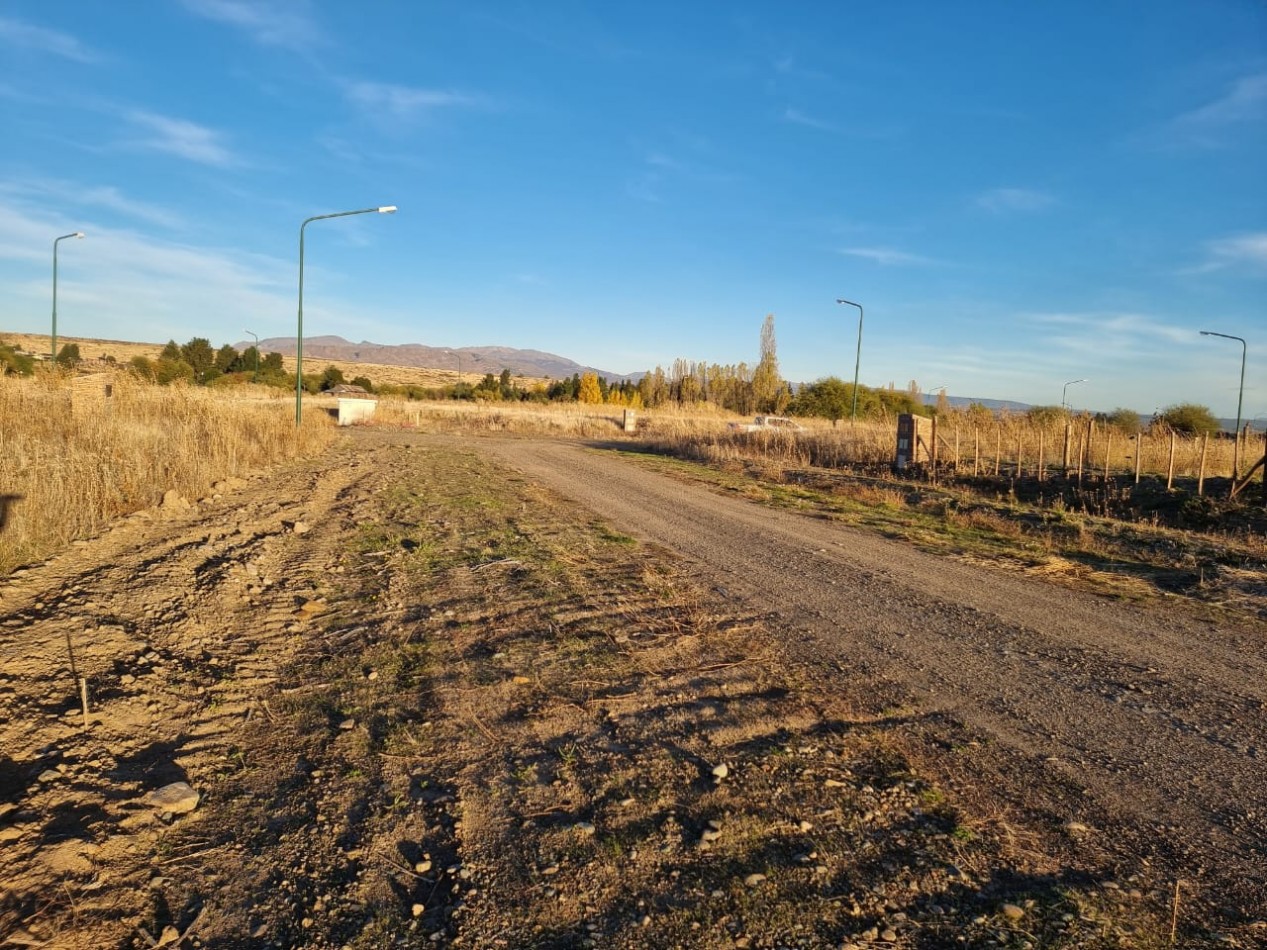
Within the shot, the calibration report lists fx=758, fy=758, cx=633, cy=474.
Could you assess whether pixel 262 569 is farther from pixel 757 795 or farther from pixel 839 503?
pixel 839 503

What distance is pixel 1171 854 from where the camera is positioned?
3.29m

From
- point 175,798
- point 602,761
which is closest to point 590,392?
point 602,761

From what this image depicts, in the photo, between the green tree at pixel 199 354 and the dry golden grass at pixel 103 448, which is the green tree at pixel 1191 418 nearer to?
the dry golden grass at pixel 103 448

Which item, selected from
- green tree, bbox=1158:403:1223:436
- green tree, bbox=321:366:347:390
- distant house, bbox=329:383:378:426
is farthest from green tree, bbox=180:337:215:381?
green tree, bbox=1158:403:1223:436

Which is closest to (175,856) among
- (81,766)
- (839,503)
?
(81,766)

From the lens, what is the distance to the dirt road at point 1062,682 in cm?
357

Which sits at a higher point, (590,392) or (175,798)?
(590,392)

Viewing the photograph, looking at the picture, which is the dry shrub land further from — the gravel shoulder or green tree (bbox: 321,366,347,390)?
green tree (bbox: 321,366,347,390)

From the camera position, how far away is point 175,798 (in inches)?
135

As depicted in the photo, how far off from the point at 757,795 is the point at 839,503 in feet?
41.5

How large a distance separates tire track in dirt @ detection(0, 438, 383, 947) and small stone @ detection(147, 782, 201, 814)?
5cm

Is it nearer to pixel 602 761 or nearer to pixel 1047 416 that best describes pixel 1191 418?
pixel 1047 416

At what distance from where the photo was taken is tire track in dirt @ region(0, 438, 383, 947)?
2.81 m

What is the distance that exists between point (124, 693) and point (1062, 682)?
6114 millimetres
